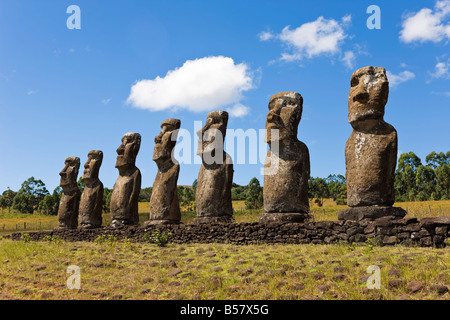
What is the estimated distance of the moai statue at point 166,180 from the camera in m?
15.0

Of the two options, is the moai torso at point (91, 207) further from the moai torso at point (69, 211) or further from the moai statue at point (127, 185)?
the moai statue at point (127, 185)

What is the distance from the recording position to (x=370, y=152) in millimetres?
10242

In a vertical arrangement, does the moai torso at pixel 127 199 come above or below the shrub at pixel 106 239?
above

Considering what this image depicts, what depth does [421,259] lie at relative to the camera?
7.23 metres

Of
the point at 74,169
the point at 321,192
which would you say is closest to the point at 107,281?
the point at 74,169

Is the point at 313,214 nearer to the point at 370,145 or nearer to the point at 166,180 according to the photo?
the point at 370,145

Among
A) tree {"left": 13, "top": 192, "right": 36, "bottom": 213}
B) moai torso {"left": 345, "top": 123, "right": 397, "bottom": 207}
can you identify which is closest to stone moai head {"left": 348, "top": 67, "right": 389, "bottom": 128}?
moai torso {"left": 345, "top": 123, "right": 397, "bottom": 207}

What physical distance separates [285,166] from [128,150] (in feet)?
25.6

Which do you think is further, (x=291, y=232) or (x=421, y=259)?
(x=291, y=232)

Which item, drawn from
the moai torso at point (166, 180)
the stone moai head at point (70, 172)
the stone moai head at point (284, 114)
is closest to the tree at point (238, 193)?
the stone moai head at point (70, 172)

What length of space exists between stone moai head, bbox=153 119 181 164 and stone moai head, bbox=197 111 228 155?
1.79 m
